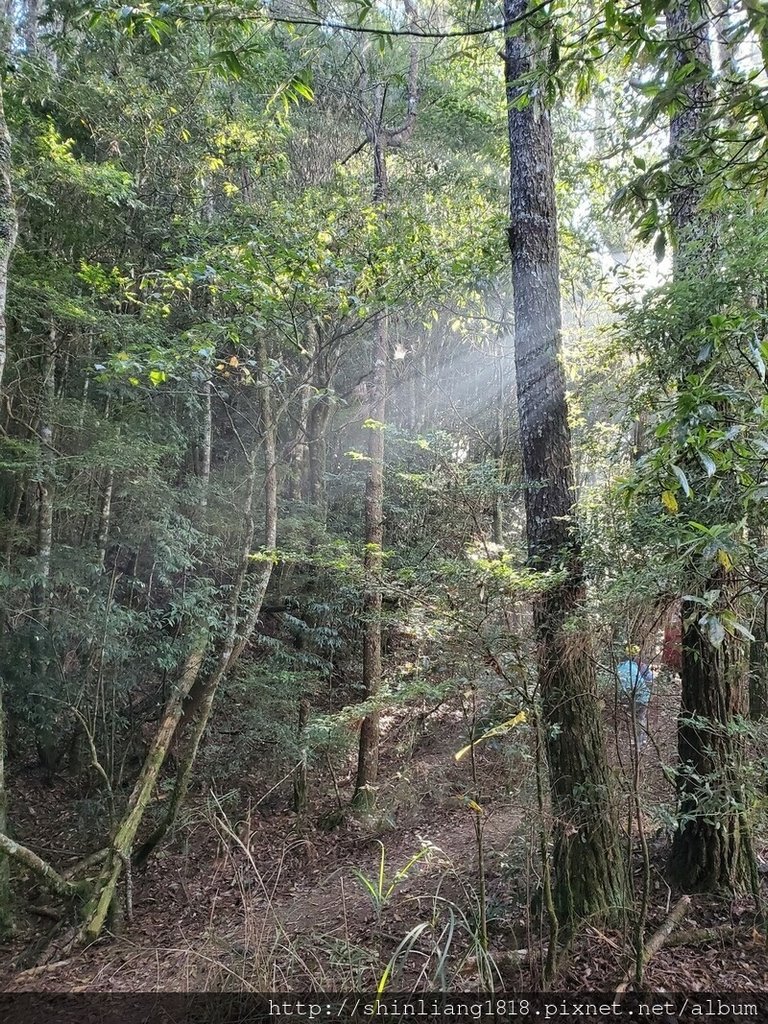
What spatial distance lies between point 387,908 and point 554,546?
11.1 ft

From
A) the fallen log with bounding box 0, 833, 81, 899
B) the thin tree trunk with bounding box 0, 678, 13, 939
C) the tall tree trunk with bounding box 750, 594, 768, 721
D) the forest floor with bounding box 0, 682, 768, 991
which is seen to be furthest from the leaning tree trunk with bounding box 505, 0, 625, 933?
the thin tree trunk with bounding box 0, 678, 13, 939

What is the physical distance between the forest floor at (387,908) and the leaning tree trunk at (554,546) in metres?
0.22

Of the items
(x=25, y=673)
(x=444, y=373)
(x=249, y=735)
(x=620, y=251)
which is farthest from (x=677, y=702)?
(x=444, y=373)

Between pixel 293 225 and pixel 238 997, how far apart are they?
7171 mm

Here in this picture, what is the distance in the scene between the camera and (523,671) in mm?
3018

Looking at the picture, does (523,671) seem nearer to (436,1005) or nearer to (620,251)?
(436,1005)

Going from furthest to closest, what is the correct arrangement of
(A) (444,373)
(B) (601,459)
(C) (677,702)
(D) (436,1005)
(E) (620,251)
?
(A) (444,373)
(E) (620,251)
(B) (601,459)
(C) (677,702)
(D) (436,1005)

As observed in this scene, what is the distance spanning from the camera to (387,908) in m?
4.62

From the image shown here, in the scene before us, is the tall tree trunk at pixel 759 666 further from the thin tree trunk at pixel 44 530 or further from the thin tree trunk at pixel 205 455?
the thin tree trunk at pixel 44 530

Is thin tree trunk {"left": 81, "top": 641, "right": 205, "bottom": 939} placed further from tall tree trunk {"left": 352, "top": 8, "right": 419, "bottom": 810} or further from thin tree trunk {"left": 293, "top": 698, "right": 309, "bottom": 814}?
tall tree trunk {"left": 352, "top": 8, "right": 419, "bottom": 810}

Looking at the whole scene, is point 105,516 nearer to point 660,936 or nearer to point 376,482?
point 376,482

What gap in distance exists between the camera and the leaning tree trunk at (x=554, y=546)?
11.5ft

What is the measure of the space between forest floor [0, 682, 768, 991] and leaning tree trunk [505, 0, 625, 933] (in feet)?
0.73

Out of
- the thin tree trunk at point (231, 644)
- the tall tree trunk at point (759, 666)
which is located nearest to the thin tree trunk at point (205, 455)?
the thin tree trunk at point (231, 644)
